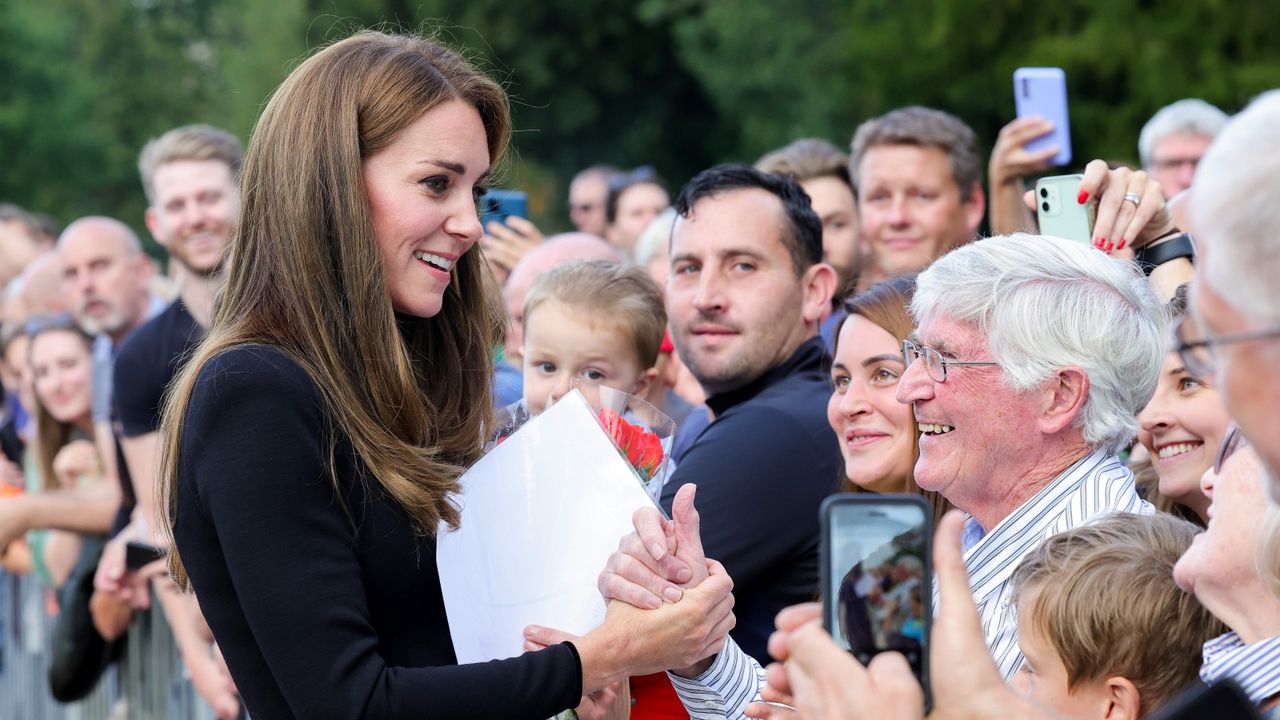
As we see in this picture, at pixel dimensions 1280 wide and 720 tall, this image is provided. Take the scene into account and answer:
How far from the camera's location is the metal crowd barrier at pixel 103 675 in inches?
236

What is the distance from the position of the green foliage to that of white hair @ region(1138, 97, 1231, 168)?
1032cm

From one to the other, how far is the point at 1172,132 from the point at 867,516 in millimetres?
5711

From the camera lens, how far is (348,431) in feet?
8.73

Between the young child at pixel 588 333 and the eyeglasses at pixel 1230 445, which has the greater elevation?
the eyeglasses at pixel 1230 445

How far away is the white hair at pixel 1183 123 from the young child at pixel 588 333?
3425mm

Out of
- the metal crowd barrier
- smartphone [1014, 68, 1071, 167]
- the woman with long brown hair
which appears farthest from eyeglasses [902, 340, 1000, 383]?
the metal crowd barrier

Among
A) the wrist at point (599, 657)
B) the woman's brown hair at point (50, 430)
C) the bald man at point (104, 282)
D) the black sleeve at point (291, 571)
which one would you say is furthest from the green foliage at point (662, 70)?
the wrist at point (599, 657)

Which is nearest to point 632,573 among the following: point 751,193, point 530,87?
point 751,193

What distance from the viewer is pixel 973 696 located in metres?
1.91

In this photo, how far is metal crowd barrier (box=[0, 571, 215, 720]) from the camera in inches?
236

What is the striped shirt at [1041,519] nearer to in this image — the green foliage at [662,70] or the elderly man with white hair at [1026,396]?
→ the elderly man with white hair at [1026,396]

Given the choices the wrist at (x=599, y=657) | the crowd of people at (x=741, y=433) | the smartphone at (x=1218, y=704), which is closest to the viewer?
the smartphone at (x=1218, y=704)

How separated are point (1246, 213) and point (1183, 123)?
5.74 m

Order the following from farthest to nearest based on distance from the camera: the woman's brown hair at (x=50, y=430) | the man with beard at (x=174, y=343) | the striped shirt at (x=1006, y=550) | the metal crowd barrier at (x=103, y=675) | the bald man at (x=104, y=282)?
the bald man at (x=104, y=282), the woman's brown hair at (x=50, y=430), the metal crowd barrier at (x=103, y=675), the man with beard at (x=174, y=343), the striped shirt at (x=1006, y=550)
